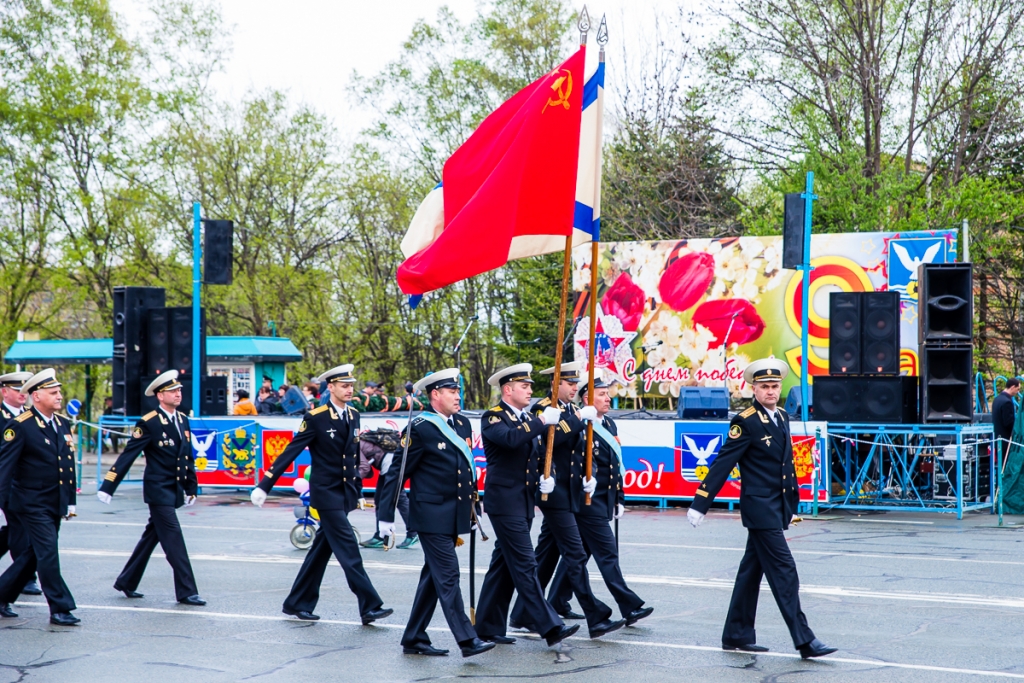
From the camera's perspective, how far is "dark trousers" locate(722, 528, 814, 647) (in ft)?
25.7

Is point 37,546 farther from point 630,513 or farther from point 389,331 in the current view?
point 389,331

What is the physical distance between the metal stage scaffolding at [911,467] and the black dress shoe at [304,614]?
9831mm

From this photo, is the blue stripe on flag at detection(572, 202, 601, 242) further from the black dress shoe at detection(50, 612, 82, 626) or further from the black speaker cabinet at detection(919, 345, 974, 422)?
the black speaker cabinet at detection(919, 345, 974, 422)

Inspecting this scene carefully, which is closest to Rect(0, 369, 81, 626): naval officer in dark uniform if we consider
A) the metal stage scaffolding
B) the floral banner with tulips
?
the metal stage scaffolding

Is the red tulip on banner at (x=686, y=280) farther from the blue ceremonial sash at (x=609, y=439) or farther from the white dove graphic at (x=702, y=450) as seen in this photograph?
the blue ceremonial sash at (x=609, y=439)

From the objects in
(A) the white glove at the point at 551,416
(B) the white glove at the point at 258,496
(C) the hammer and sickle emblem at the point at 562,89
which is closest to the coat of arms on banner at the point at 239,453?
(B) the white glove at the point at 258,496

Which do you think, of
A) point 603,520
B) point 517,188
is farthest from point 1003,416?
point 517,188

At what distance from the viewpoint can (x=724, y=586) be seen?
10.9m

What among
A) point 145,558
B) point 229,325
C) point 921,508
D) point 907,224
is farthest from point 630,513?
point 229,325

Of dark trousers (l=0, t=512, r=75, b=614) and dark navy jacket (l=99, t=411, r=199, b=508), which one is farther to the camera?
dark navy jacket (l=99, t=411, r=199, b=508)

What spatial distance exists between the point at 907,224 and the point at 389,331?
1782 centimetres

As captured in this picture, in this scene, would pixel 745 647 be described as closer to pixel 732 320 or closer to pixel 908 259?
pixel 908 259

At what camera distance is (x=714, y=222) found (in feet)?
107

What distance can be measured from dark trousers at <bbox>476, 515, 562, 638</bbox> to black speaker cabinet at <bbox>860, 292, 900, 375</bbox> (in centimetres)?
1018
